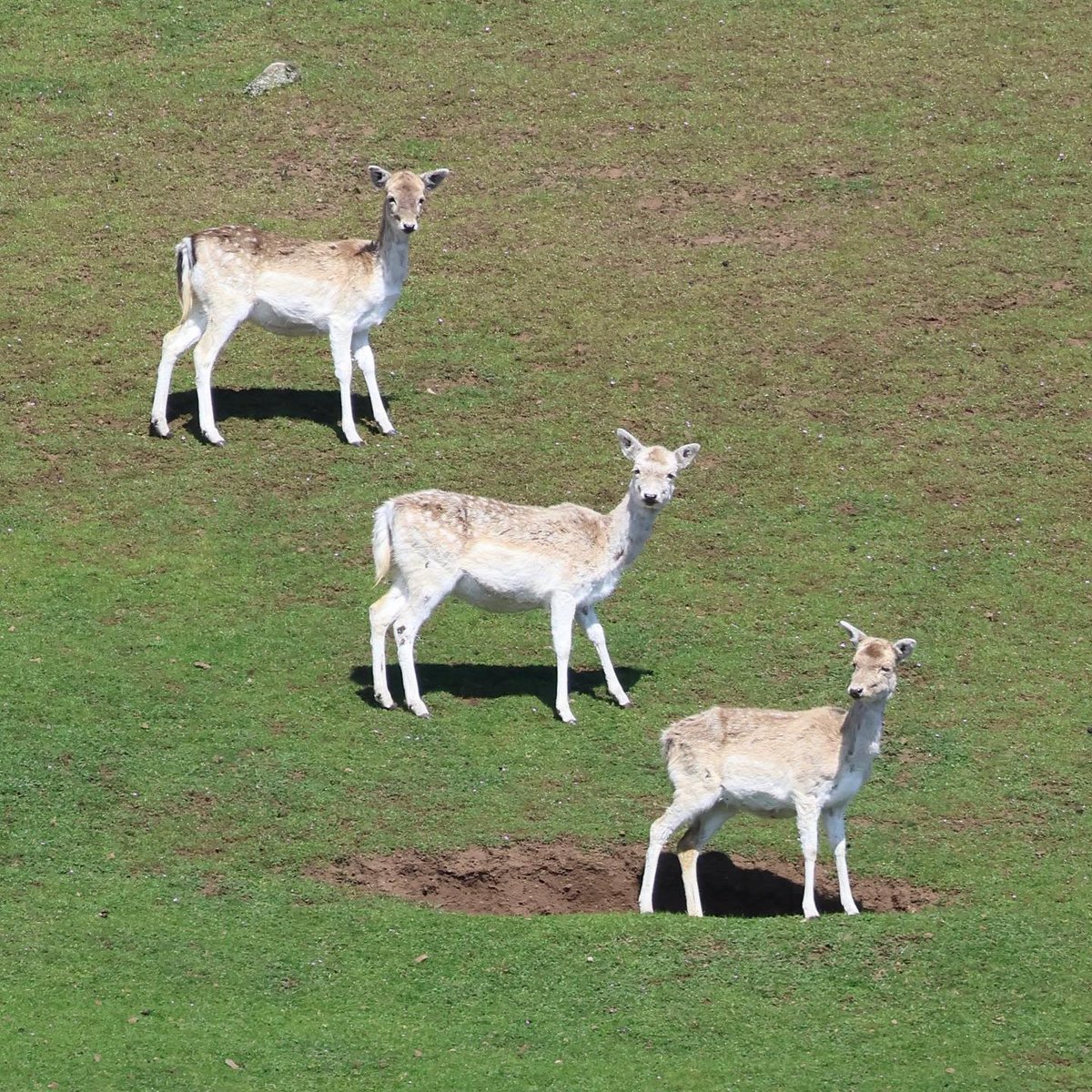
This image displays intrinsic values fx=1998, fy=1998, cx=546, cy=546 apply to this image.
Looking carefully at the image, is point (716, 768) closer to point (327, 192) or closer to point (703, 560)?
point (703, 560)

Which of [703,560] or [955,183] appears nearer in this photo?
Result: [703,560]

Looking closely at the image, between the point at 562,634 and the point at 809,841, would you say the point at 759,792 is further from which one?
the point at 562,634

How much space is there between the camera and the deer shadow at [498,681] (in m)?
21.0

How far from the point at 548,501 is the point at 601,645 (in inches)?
168

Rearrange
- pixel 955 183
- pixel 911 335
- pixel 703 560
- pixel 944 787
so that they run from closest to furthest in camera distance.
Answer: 1. pixel 944 787
2. pixel 703 560
3. pixel 911 335
4. pixel 955 183

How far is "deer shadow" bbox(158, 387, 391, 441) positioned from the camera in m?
26.6

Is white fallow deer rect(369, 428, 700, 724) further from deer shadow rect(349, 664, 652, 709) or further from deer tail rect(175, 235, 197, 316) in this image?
deer tail rect(175, 235, 197, 316)

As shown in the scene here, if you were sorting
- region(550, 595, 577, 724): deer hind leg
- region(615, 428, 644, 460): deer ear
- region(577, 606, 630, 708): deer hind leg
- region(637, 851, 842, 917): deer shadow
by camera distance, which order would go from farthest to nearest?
region(615, 428, 644, 460): deer ear, region(577, 606, 630, 708): deer hind leg, region(550, 595, 577, 724): deer hind leg, region(637, 851, 842, 917): deer shadow

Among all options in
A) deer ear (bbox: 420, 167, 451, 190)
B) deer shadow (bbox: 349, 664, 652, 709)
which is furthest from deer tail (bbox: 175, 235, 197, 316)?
deer shadow (bbox: 349, 664, 652, 709)

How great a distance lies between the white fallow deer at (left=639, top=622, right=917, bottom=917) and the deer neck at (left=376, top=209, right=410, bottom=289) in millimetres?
10700

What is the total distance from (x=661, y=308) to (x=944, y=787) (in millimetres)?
12202

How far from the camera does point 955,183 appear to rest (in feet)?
107

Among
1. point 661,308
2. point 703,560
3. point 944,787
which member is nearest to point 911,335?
point 661,308

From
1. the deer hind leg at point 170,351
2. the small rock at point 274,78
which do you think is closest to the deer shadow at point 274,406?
the deer hind leg at point 170,351
